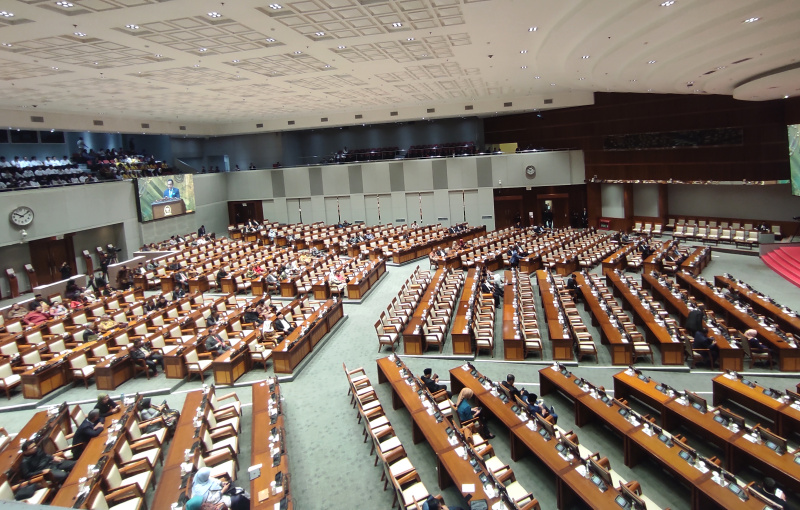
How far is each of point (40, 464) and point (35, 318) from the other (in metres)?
9.12

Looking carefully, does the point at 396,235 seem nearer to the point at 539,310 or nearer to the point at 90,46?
the point at 539,310

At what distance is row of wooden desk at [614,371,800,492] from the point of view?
649 cm

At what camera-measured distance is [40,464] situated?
7.23m

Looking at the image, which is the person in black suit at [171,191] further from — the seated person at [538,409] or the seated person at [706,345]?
the seated person at [706,345]

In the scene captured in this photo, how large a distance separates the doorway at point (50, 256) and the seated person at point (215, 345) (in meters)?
14.9

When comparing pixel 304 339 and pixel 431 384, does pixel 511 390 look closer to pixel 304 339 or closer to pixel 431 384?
pixel 431 384

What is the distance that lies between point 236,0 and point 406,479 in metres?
8.39

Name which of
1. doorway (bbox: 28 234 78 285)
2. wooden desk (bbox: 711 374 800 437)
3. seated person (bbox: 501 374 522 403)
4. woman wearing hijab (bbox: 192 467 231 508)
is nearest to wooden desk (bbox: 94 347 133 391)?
woman wearing hijab (bbox: 192 467 231 508)

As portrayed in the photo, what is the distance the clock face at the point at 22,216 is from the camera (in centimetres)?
1933

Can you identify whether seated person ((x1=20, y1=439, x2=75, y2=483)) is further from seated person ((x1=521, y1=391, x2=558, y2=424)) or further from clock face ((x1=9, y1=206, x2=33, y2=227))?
clock face ((x1=9, y1=206, x2=33, y2=227))

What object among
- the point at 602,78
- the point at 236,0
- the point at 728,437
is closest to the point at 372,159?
the point at 602,78

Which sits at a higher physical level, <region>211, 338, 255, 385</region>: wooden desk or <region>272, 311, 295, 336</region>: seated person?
<region>272, 311, 295, 336</region>: seated person

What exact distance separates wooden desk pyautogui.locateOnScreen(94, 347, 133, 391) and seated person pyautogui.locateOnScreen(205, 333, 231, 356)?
1.76 m

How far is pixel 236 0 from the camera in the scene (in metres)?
9.16
